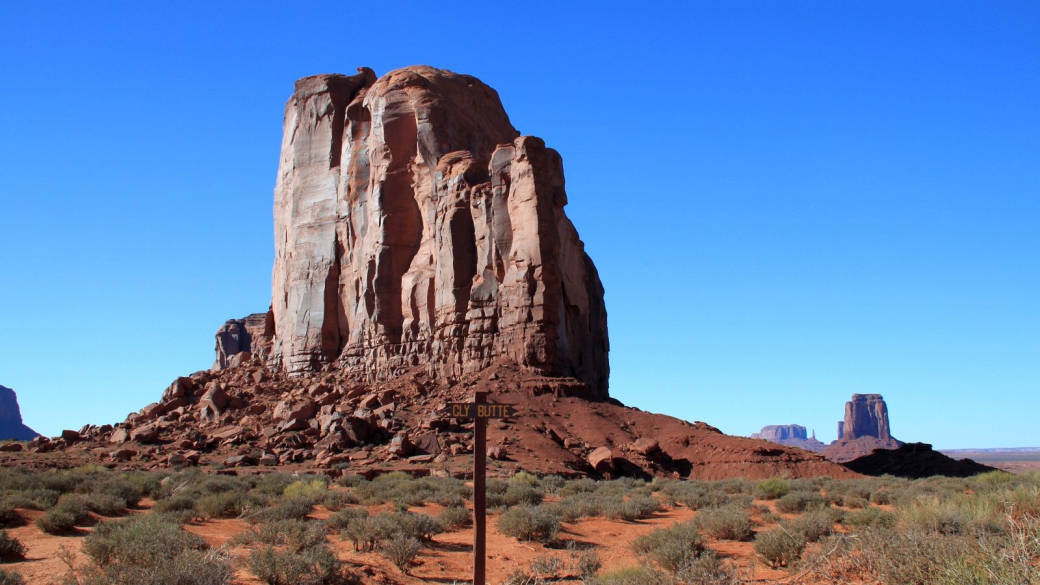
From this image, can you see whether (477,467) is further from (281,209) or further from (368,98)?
(281,209)

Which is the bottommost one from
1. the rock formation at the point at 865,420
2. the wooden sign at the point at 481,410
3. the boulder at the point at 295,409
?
the wooden sign at the point at 481,410

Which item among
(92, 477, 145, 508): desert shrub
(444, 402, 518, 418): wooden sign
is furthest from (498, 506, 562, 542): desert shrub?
(92, 477, 145, 508): desert shrub

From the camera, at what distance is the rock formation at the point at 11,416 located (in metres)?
145

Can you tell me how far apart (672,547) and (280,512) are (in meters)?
8.20

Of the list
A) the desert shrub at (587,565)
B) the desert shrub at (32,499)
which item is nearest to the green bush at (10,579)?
the desert shrub at (32,499)

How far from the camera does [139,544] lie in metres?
11.6

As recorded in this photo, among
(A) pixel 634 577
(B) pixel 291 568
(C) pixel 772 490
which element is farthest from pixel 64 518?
(C) pixel 772 490

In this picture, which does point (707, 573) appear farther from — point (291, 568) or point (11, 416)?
point (11, 416)

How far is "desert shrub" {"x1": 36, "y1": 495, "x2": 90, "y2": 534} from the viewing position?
48.6 ft

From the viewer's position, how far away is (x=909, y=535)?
10.4 meters

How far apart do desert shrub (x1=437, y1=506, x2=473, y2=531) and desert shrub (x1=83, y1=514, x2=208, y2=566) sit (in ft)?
17.0

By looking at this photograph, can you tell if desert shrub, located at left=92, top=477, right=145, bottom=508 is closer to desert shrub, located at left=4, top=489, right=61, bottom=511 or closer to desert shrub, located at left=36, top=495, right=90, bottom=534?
desert shrub, located at left=4, top=489, right=61, bottom=511

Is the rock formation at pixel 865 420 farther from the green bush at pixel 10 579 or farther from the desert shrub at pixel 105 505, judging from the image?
the green bush at pixel 10 579

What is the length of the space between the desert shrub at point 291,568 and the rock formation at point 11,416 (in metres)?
156
